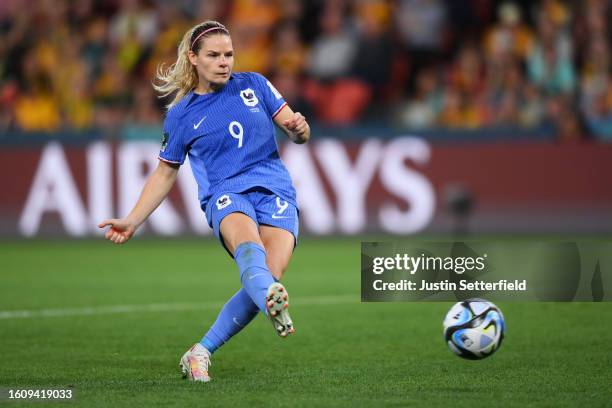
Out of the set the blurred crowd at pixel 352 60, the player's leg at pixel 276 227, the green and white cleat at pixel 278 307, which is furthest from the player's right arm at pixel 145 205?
the blurred crowd at pixel 352 60

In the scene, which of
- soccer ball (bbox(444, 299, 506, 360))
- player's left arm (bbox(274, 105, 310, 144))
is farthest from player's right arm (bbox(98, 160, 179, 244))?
soccer ball (bbox(444, 299, 506, 360))

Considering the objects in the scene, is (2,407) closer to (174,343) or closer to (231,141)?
(231,141)

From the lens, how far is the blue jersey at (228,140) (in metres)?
6.80

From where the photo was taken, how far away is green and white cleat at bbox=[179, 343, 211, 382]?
6566mm

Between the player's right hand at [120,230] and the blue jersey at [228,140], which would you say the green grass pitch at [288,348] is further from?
A: the blue jersey at [228,140]

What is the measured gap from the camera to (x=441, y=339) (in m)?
8.33

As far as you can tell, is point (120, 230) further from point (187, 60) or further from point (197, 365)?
point (187, 60)

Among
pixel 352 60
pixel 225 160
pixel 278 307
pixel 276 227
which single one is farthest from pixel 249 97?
pixel 352 60

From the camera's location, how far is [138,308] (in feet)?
33.7

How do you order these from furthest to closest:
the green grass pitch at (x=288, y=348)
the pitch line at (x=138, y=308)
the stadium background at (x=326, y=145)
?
the stadium background at (x=326, y=145) → the pitch line at (x=138, y=308) → the green grass pitch at (x=288, y=348)

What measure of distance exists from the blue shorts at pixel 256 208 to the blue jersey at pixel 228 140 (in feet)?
0.14

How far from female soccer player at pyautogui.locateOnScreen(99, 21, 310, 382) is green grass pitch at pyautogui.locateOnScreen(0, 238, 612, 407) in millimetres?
585

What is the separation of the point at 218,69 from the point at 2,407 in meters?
2.26

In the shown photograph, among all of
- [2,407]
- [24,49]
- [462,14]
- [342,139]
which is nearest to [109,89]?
[24,49]
